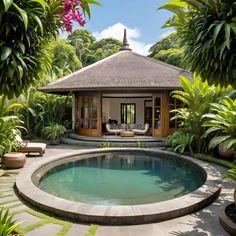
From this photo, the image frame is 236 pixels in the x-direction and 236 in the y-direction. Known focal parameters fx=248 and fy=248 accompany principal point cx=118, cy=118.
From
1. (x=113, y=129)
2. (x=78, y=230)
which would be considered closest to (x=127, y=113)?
(x=113, y=129)

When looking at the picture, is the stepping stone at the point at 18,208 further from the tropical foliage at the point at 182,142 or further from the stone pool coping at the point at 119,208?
the tropical foliage at the point at 182,142

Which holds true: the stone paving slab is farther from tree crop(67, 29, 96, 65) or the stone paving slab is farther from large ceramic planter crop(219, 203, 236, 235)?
tree crop(67, 29, 96, 65)

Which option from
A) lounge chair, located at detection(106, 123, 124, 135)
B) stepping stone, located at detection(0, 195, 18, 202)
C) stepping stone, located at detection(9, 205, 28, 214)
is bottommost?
stepping stone, located at detection(0, 195, 18, 202)

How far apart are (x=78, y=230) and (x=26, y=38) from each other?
343cm

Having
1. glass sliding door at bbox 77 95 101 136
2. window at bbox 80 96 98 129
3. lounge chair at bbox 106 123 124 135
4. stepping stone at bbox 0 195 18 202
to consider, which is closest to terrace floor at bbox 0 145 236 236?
stepping stone at bbox 0 195 18 202

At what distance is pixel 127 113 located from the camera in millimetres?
23562

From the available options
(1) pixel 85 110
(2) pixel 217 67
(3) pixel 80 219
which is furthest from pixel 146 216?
(1) pixel 85 110

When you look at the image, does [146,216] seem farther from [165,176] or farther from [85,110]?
[85,110]

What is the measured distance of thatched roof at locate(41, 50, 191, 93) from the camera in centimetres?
1410

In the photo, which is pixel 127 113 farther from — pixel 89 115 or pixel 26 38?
pixel 26 38

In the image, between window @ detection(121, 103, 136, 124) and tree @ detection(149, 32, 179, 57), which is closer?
window @ detection(121, 103, 136, 124)

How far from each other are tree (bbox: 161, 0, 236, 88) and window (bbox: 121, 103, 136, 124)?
1982 cm

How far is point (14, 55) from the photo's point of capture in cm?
232

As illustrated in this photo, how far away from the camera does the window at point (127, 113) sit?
76.3 ft
